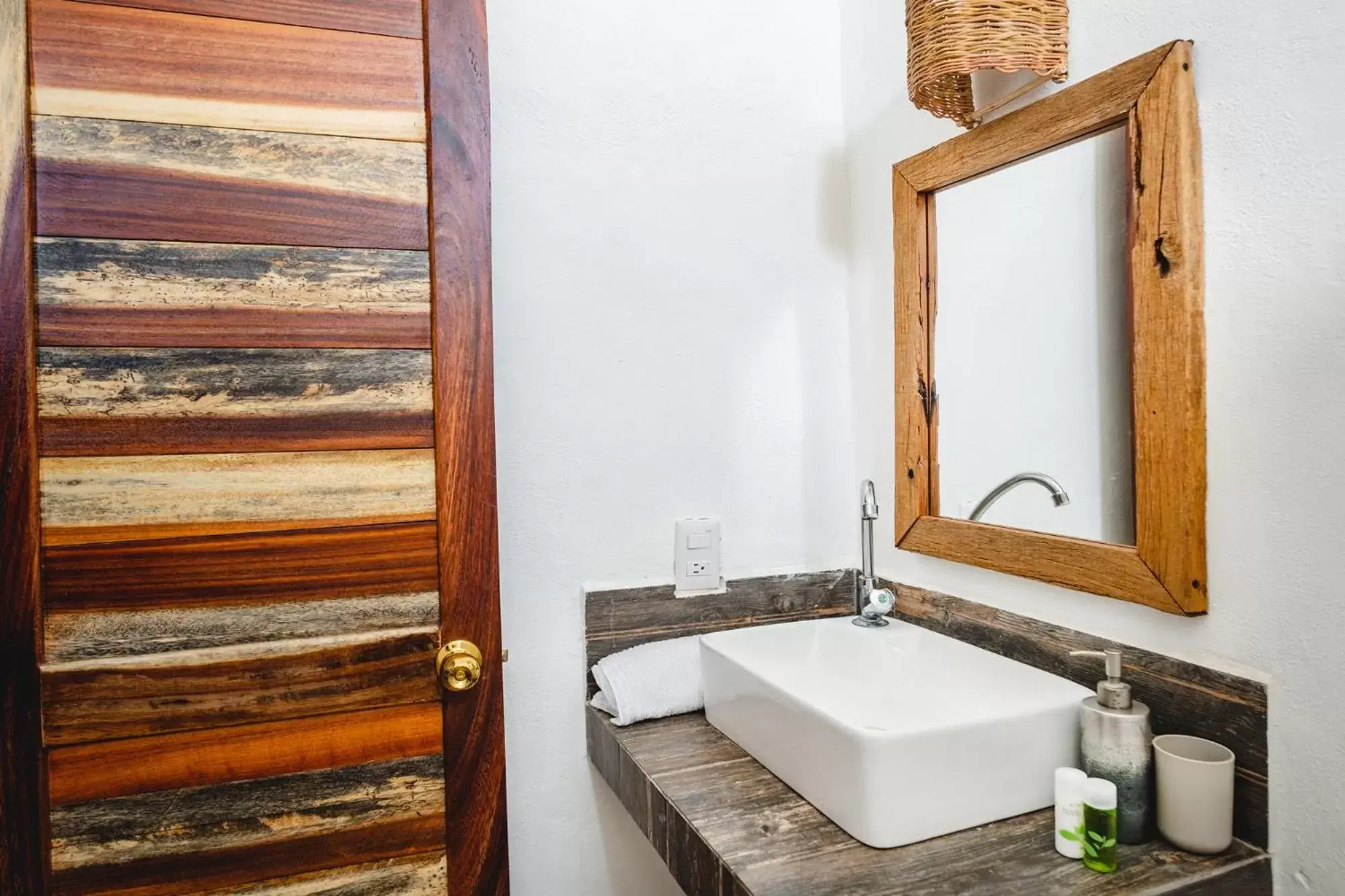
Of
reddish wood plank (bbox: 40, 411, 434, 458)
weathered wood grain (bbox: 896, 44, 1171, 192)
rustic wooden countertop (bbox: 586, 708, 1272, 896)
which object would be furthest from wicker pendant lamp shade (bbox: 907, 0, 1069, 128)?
rustic wooden countertop (bbox: 586, 708, 1272, 896)

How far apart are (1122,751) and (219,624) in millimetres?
1065

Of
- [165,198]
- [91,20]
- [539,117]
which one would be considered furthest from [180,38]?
[539,117]

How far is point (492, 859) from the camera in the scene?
1.09 meters

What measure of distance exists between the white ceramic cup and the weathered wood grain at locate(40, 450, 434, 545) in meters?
0.93

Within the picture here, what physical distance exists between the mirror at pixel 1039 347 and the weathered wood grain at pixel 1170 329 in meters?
0.03

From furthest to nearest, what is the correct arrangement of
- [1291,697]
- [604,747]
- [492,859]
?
[604,747]
[492,859]
[1291,697]

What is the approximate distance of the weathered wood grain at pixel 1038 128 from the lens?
A: 38.4 inches

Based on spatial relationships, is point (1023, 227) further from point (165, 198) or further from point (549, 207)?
point (165, 198)

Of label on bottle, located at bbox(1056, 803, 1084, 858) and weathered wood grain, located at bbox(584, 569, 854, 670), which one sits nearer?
label on bottle, located at bbox(1056, 803, 1084, 858)

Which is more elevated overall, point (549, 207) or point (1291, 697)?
point (549, 207)

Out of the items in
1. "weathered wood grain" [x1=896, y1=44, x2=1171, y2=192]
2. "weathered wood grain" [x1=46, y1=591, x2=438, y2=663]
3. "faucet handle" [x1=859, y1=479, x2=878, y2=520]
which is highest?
"weathered wood grain" [x1=896, y1=44, x2=1171, y2=192]

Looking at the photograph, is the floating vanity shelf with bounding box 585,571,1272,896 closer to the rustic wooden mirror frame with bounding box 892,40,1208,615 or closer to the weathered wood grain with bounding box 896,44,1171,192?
the rustic wooden mirror frame with bounding box 892,40,1208,615

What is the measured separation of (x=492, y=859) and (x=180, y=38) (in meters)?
1.11

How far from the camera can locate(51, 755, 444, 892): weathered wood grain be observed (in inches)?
36.9
